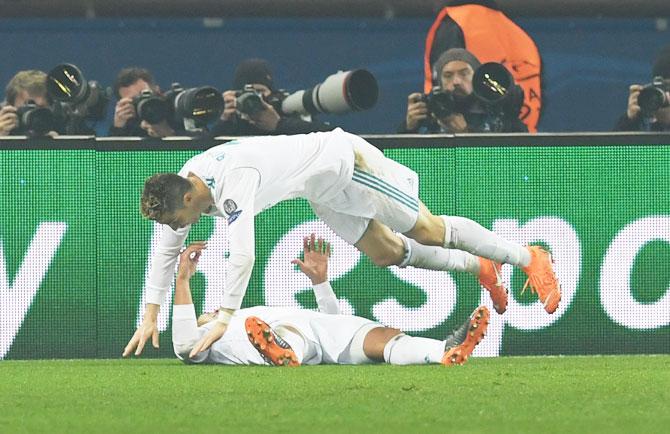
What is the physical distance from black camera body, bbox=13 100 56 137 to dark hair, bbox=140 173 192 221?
252 cm

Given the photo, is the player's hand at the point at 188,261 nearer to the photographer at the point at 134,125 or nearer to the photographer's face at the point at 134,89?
the photographer at the point at 134,125

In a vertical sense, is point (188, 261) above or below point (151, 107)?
below

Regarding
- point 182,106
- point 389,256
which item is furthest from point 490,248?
point 182,106

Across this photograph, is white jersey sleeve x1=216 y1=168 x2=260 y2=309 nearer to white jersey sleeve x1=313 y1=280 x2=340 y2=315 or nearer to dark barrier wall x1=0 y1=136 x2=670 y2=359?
white jersey sleeve x1=313 y1=280 x2=340 y2=315

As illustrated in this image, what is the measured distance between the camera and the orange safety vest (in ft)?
42.9

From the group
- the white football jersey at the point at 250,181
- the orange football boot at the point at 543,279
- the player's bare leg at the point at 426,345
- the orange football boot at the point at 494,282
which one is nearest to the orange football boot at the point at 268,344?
the white football jersey at the point at 250,181

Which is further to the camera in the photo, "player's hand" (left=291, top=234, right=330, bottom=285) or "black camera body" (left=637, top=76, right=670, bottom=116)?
"black camera body" (left=637, top=76, right=670, bottom=116)

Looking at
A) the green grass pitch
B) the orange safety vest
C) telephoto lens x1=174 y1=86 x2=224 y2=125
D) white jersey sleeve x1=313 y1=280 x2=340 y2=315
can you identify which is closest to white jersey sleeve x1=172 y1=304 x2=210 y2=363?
the green grass pitch

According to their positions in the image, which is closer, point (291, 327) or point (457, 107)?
point (291, 327)

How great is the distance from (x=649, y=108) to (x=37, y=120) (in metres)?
4.17

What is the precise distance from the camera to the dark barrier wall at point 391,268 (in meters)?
11.7

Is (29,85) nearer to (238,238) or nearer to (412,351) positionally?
(238,238)

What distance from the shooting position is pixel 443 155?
1181 cm

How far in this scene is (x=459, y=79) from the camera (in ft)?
39.3
